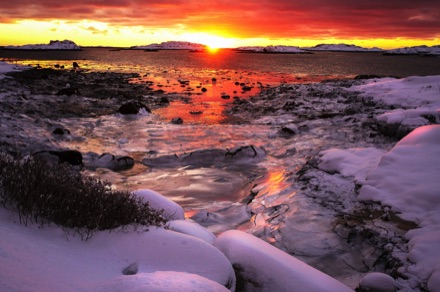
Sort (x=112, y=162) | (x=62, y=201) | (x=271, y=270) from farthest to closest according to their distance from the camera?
(x=112, y=162), (x=271, y=270), (x=62, y=201)

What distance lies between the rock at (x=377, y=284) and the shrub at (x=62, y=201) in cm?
266

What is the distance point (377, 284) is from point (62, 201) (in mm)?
3818

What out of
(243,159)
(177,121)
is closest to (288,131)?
(243,159)

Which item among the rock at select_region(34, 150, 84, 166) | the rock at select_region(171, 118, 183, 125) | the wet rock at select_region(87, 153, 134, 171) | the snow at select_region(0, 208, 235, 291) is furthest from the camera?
the rock at select_region(171, 118, 183, 125)

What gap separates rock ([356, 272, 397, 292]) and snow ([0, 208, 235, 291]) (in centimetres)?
173

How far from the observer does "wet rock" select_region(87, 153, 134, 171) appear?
33.2 ft

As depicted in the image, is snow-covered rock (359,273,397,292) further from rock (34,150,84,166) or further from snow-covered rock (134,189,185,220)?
rock (34,150,84,166)

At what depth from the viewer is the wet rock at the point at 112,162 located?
10125 mm

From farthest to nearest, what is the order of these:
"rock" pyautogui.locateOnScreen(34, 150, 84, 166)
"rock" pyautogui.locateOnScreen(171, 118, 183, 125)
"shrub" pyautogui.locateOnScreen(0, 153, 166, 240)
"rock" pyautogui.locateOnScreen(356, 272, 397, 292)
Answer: "rock" pyautogui.locateOnScreen(171, 118, 183, 125), "rock" pyautogui.locateOnScreen(34, 150, 84, 166), "rock" pyautogui.locateOnScreen(356, 272, 397, 292), "shrub" pyautogui.locateOnScreen(0, 153, 166, 240)

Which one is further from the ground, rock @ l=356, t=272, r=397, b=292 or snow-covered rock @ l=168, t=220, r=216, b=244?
snow-covered rock @ l=168, t=220, r=216, b=244

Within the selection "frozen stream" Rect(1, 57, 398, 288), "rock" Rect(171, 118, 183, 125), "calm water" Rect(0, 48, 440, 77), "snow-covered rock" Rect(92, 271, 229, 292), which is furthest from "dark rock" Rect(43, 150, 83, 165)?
"calm water" Rect(0, 48, 440, 77)

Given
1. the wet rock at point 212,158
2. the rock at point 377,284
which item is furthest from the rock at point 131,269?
the wet rock at point 212,158

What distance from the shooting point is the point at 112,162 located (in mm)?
10266

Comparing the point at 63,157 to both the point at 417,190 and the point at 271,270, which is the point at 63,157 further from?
the point at 417,190
